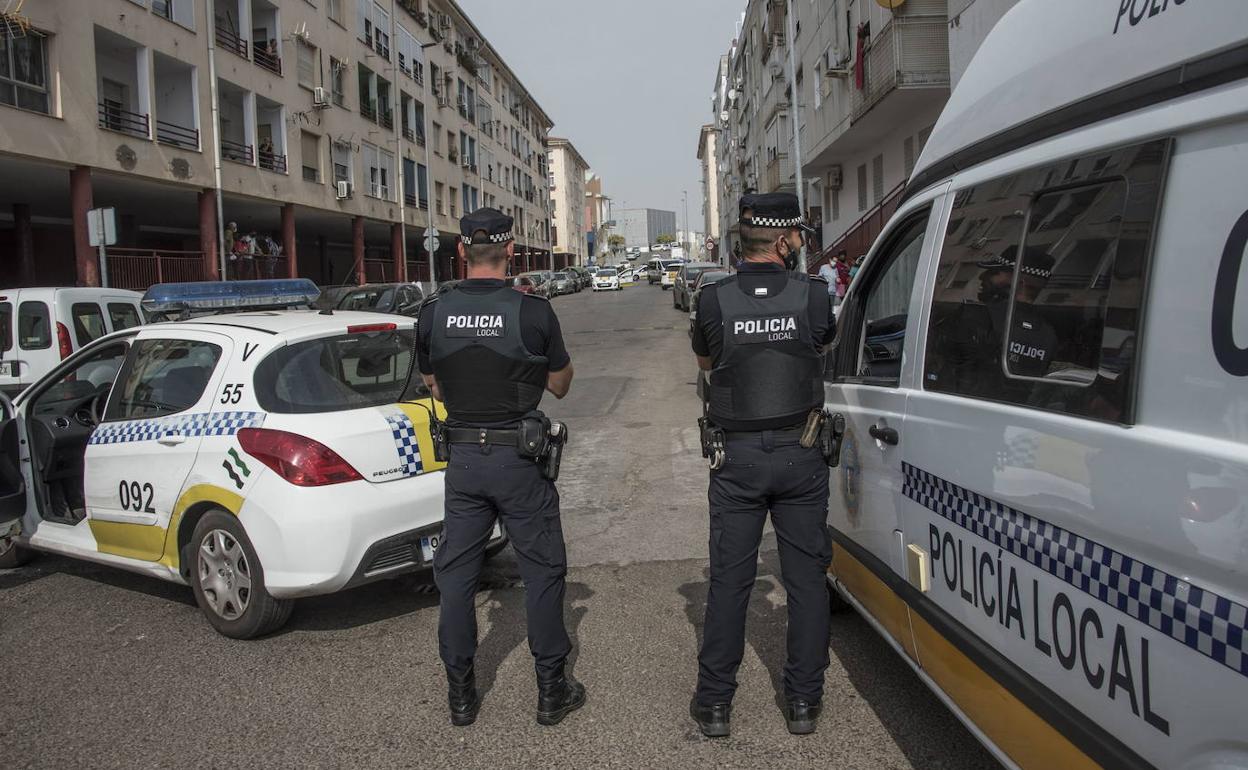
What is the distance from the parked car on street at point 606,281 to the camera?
55.9 metres

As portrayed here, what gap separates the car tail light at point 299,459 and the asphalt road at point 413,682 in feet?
2.67

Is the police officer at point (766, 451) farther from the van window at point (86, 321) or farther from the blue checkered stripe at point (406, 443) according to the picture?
the van window at point (86, 321)

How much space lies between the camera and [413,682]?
384cm

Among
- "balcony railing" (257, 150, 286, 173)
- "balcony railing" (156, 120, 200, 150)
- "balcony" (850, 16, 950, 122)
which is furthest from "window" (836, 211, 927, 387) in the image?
"balcony railing" (257, 150, 286, 173)

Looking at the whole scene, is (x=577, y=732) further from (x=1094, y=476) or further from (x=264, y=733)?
(x=1094, y=476)

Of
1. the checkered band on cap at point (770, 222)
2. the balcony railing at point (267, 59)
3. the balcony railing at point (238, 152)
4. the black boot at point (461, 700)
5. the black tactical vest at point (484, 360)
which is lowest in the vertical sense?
the black boot at point (461, 700)

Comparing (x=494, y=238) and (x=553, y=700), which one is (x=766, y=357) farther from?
(x=553, y=700)

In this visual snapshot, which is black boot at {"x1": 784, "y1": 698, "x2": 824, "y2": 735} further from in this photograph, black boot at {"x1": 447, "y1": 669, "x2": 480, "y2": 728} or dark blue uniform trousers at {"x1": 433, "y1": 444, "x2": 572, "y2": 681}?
black boot at {"x1": 447, "y1": 669, "x2": 480, "y2": 728}

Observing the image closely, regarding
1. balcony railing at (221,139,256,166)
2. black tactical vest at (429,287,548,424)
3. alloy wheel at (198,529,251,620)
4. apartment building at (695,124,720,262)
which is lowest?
alloy wheel at (198,529,251,620)

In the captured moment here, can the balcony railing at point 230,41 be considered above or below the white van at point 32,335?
above

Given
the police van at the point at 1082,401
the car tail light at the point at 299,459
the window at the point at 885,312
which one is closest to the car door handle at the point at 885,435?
the police van at the point at 1082,401

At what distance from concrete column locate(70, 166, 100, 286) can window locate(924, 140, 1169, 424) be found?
18759 mm

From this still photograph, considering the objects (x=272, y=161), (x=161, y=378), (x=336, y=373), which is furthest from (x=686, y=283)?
(x=336, y=373)

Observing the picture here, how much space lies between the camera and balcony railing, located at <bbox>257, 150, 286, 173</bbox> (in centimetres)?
2533
